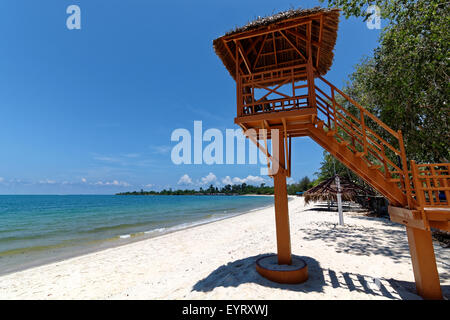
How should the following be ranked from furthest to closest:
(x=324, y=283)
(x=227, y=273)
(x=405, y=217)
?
(x=227, y=273) < (x=324, y=283) < (x=405, y=217)

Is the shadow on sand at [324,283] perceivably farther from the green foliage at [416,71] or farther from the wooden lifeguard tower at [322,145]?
the green foliage at [416,71]

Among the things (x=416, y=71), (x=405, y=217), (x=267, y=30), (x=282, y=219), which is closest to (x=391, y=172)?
(x=405, y=217)

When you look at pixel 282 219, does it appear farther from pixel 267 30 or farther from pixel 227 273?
pixel 267 30

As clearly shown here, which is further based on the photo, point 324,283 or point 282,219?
point 282,219

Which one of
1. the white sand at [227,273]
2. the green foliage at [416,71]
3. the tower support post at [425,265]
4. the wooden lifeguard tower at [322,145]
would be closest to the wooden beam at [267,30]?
the wooden lifeguard tower at [322,145]

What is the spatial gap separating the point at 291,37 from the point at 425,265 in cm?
694

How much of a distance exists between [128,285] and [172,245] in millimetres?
5125

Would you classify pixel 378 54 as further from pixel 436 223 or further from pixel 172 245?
pixel 172 245

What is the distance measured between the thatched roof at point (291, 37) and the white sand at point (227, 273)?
6262 millimetres

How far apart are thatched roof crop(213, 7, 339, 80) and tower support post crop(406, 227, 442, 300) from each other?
5.24 metres

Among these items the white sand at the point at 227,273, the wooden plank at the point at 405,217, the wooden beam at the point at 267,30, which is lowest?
the white sand at the point at 227,273

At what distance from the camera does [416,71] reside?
9.04 meters

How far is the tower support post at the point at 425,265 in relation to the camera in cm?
417
